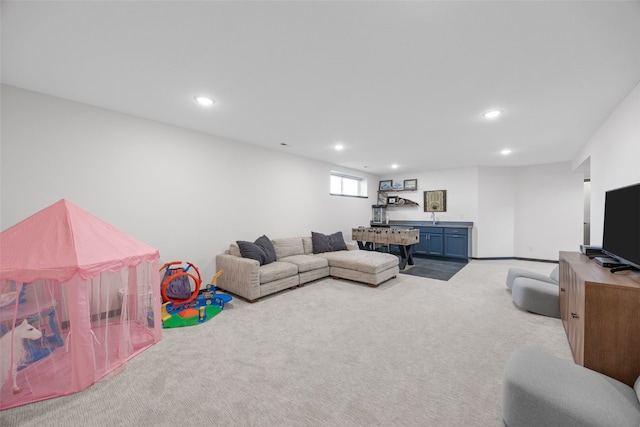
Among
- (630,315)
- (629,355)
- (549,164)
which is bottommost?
(629,355)

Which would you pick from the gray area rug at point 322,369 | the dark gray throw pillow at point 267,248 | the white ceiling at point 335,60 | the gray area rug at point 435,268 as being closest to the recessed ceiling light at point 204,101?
the white ceiling at point 335,60

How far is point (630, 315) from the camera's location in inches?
63.7

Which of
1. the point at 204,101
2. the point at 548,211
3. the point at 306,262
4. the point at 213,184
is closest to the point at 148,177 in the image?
the point at 213,184

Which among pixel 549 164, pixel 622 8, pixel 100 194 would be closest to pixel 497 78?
pixel 622 8

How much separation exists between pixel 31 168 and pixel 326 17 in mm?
3290

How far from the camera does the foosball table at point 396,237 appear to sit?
556 cm

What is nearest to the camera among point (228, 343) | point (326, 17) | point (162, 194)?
point (326, 17)

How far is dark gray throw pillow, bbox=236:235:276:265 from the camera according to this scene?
3.96 m

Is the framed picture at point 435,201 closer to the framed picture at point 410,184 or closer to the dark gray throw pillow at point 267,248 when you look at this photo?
the framed picture at point 410,184

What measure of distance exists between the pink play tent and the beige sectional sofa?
1.45m

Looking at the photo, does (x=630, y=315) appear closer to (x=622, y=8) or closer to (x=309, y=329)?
(x=622, y=8)

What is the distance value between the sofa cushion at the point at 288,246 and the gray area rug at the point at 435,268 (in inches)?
90.4

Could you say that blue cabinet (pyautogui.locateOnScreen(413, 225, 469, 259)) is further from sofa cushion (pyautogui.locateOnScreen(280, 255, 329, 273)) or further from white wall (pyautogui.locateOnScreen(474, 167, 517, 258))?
sofa cushion (pyautogui.locateOnScreen(280, 255, 329, 273))

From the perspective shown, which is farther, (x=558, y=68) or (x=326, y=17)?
(x=558, y=68)
